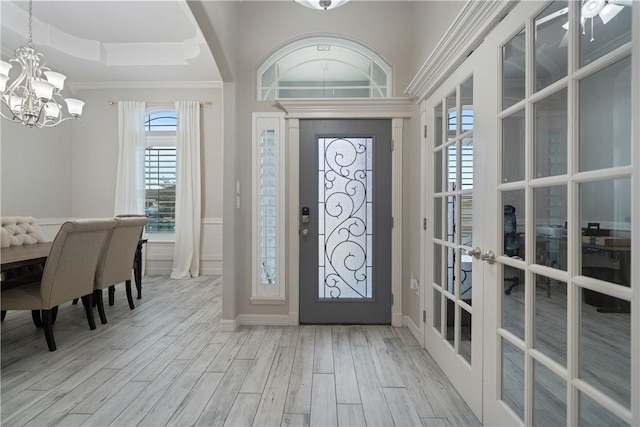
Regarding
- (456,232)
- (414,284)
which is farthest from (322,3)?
(414,284)

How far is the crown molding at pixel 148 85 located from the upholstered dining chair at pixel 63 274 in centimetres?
327

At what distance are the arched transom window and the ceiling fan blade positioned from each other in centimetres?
217

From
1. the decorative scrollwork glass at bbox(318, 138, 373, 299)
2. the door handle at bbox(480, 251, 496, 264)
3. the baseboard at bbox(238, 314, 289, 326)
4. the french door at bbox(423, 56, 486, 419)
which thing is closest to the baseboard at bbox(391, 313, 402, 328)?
the decorative scrollwork glass at bbox(318, 138, 373, 299)

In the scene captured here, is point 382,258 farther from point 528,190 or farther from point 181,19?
point 181,19

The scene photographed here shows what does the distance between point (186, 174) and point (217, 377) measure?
12.5ft

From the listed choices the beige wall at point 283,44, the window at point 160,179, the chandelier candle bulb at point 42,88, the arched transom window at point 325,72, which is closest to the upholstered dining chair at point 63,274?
the beige wall at point 283,44

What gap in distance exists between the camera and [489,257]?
1507 mm

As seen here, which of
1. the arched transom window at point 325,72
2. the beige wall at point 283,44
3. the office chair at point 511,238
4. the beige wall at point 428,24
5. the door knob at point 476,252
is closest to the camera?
the office chair at point 511,238

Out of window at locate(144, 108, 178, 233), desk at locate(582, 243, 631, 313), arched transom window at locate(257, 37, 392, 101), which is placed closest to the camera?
desk at locate(582, 243, 631, 313)

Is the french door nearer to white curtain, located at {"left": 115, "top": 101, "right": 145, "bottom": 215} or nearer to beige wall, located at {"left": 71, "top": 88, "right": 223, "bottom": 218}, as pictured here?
beige wall, located at {"left": 71, "top": 88, "right": 223, "bottom": 218}

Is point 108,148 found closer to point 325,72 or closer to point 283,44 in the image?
point 283,44

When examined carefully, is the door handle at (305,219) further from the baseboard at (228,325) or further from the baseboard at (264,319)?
the baseboard at (228,325)

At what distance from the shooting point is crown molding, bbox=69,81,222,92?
5.17 meters

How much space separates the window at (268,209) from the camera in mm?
2973
